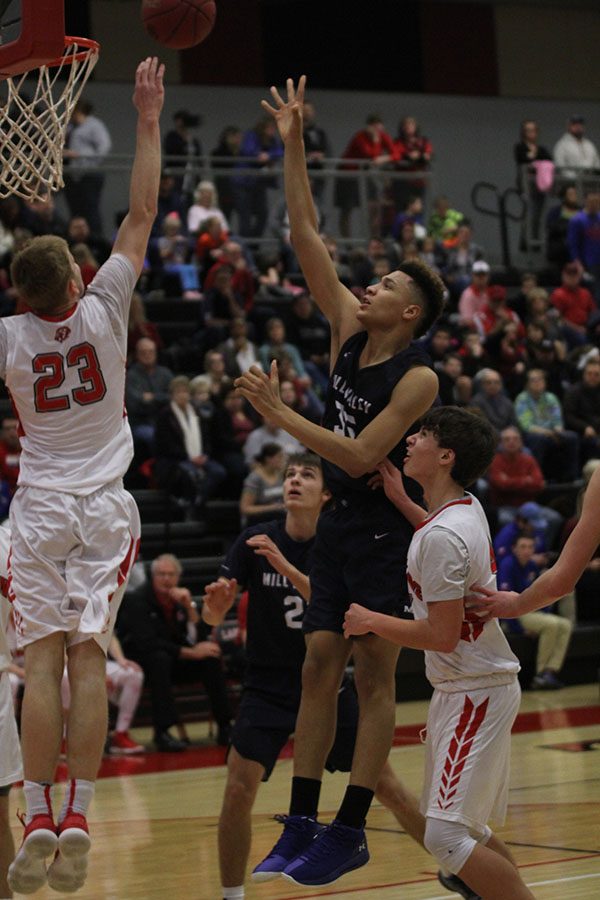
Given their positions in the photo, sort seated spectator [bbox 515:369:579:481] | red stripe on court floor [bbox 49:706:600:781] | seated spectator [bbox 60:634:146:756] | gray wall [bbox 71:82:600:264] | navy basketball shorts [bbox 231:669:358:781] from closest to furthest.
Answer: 1. navy basketball shorts [bbox 231:669:358:781]
2. red stripe on court floor [bbox 49:706:600:781]
3. seated spectator [bbox 60:634:146:756]
4. seated spectator [bbox 515:369:579:481]
5. gray wall [bbox 71:82:600:264]

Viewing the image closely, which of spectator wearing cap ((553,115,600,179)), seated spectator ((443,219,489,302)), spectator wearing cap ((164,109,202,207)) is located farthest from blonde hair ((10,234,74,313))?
spectator wearing cap ((553,115,600,179))

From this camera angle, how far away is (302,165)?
604 centimetres

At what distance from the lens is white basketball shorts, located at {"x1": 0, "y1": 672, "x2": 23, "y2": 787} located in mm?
5930

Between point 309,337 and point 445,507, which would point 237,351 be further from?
point 445,507

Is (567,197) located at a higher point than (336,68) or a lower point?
lower

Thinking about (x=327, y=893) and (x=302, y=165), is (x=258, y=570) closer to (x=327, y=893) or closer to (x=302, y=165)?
(x=327, y=893)

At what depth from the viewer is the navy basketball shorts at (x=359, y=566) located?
18.9ft

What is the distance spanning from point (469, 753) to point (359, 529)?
0.92 m

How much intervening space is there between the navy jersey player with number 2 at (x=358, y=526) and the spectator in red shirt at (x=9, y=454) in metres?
7.86

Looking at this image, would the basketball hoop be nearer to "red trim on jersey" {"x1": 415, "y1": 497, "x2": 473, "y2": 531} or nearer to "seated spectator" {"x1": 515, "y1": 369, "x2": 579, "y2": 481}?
"red trim on jersey" {"x1": 415, "y1": 497, "x2": 473, "y2": 531}

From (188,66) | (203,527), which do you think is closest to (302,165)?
(203,527)

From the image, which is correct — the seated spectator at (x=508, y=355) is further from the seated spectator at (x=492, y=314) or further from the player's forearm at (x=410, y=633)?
the player's forearm at (x=410, y=633)

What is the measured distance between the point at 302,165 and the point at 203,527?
367 inches

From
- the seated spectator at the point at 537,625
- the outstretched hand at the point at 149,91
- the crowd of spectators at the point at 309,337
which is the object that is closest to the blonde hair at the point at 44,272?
the outstretched hand at the point at 149,91
